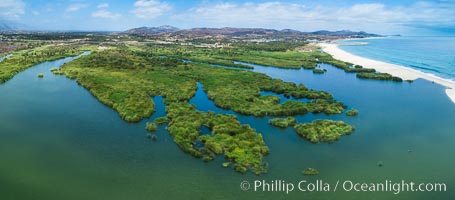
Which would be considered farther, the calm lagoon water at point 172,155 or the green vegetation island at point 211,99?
the green vegetation island at point 211,99

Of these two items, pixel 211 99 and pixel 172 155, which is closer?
pixel 172 155

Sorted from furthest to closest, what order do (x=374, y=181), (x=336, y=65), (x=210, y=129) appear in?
1. (x=336, y=65)
2. (x=210, y=129)
3. (x=374, y=181)

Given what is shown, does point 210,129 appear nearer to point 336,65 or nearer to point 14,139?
point 14,139

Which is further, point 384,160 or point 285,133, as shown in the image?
point 285,133

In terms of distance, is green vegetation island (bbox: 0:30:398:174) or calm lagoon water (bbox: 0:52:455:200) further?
green vegetation island (bbox: 0:30:398:174)

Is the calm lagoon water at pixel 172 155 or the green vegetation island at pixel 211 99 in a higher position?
the green vegetation island at pixel 211 99

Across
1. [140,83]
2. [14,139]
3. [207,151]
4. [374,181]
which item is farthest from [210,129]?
[140,83]

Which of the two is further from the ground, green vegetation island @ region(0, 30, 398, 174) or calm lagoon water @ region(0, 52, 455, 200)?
green vegetation island @ region(0, 30, 398, 174)

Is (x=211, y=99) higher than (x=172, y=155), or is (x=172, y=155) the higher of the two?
(x=211, y=99)
